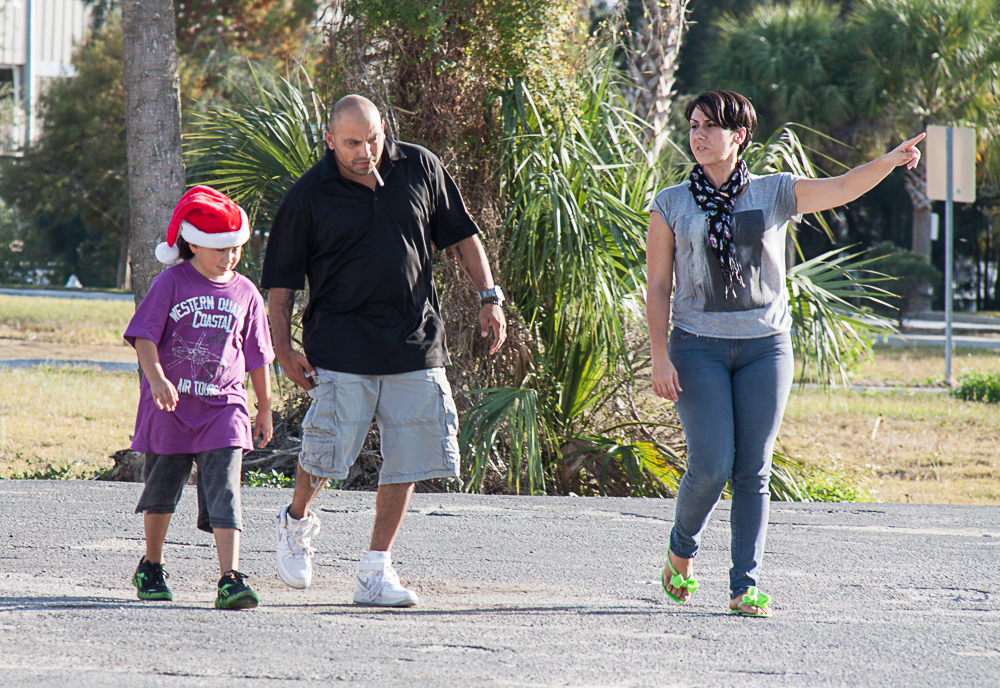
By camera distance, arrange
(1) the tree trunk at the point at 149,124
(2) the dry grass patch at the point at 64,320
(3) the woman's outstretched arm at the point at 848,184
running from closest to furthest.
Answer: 1. (3) the woman's outstretched arm at the point at 848,184
2. (1) the tree trunk at the point at 149,124
3. (2) the dry grass patch at the point at 64,320

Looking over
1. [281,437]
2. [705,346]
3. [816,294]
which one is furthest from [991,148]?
[705,346]

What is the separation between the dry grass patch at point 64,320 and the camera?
15961 mm

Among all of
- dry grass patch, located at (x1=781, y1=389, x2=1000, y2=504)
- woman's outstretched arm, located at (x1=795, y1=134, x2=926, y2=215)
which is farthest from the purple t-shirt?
dry grass patch, located at (x1=781, y1=389, x2=1000, y2=504)

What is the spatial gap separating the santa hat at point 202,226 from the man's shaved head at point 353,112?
486 millimetres

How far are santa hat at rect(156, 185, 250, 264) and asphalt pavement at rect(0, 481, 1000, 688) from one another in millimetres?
1260

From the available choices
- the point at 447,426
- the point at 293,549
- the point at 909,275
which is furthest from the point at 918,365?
the point at 293,549

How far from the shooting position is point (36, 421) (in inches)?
351

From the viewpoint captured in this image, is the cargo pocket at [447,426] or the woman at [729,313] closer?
the woman at [729,313]

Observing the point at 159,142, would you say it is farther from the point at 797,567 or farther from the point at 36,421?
the point at 797,567

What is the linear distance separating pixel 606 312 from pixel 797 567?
2.19 metres

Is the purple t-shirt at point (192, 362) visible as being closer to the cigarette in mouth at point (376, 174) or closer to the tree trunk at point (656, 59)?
the cigarette in mouth at point (376, 174)

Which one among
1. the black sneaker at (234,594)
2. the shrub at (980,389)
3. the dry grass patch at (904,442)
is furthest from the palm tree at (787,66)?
the black sneaker at (234,594)

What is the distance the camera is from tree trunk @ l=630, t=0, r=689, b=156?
9562mm

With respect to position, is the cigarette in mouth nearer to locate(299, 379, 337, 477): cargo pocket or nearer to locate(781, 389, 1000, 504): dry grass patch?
locate(299, 379, 337, 477): cargo pocket
